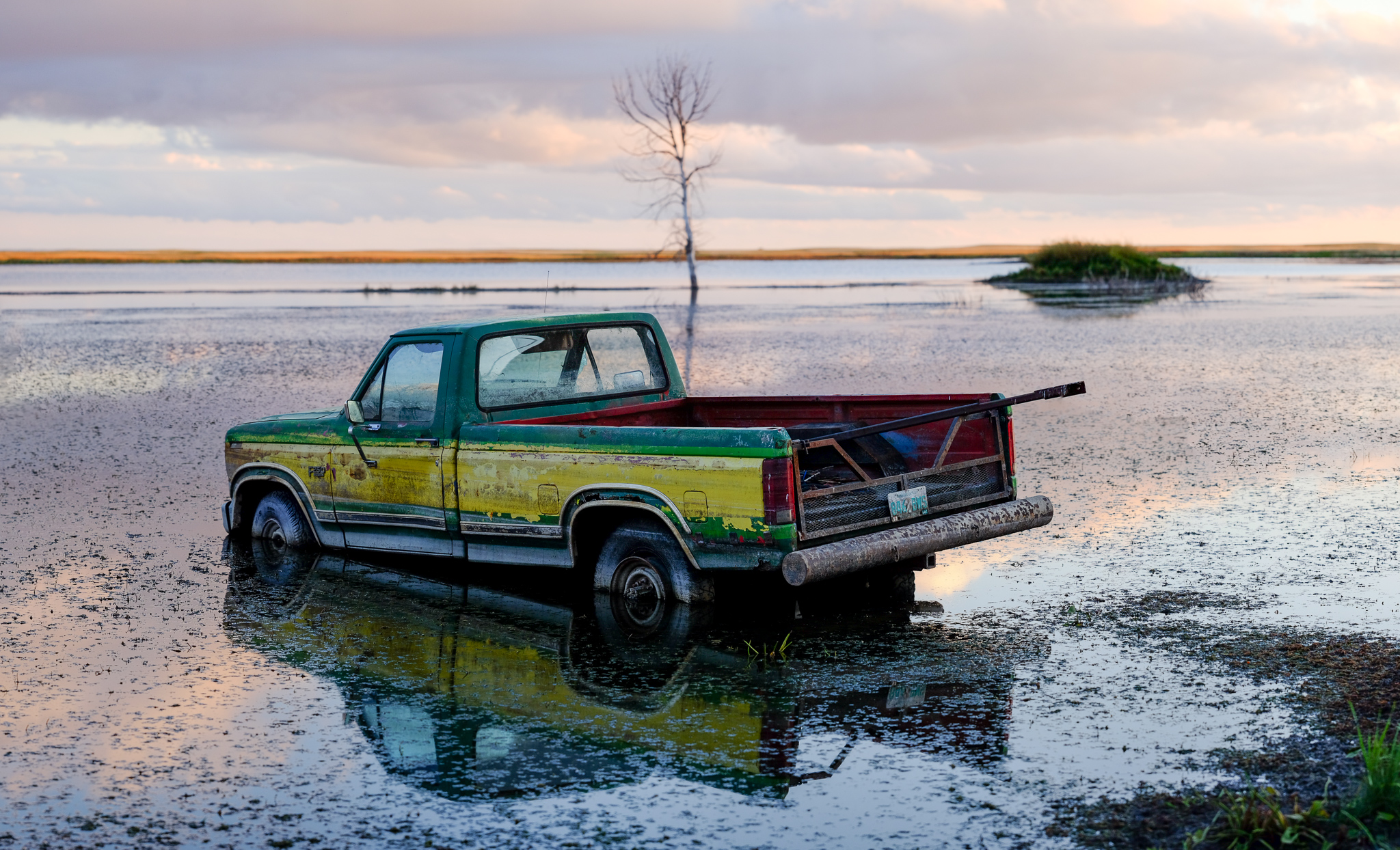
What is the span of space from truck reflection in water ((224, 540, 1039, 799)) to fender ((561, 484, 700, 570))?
1.58ft

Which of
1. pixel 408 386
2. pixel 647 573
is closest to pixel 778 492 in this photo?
pixel 647 573

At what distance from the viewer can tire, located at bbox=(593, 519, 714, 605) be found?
7.62m

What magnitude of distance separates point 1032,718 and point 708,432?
220 centimetres

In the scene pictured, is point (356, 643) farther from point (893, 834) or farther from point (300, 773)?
point (893, 834)

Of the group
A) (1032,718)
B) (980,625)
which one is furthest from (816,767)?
(980,625)

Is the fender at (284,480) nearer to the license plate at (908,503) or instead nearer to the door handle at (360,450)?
the door handle at (360,450)

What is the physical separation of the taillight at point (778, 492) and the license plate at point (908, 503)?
0.91 meters

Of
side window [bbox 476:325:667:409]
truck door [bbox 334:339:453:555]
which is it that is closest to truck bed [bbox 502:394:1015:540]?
side window [bbox 476:325:667:409]

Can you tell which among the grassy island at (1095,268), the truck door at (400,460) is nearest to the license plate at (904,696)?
the truck door at (400,460)

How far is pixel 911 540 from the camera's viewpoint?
7.55 meters

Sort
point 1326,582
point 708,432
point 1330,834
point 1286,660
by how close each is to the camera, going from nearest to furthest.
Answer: point 1330,834
point 1286,660
point 708,432
point 1326,582

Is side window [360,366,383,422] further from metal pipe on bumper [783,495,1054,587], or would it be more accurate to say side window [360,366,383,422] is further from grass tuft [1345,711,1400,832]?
grass tuft [1345,711,1400,832]

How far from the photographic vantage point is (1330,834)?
4535 mm

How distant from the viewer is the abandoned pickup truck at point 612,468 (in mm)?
7227
